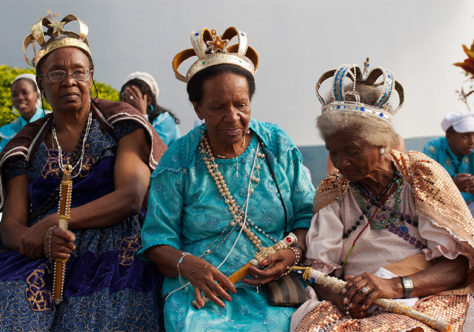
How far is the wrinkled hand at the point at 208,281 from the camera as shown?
2430mm

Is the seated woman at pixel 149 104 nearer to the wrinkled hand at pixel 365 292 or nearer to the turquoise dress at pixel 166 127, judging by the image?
the turquoise dress at pixel 166 127

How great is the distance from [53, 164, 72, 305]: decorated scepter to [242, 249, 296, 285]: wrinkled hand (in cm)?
99

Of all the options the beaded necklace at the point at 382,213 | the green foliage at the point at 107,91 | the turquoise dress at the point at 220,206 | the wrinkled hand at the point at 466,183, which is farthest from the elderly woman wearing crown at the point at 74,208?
the green foliage at the point at 107,91

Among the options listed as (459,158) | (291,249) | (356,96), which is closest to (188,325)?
(291,249)

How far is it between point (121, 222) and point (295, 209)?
107 cm

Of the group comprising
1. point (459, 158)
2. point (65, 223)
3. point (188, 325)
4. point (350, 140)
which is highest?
point (350, 140)

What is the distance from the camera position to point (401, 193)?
102 inches

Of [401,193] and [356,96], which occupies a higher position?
[356,96]

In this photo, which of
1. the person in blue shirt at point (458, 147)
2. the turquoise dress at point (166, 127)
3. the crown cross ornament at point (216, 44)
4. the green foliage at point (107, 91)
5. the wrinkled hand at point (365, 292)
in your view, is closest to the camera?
the wrinkled hand at point (365, 292)

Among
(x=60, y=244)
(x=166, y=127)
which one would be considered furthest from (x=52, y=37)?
(x=166, y=127)

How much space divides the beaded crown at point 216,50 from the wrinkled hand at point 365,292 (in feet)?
4.21

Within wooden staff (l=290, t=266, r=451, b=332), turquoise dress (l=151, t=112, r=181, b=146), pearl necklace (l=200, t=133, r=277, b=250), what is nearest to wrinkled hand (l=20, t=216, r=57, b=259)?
pearl necklace (l=200, t=133, r=277, b=250)

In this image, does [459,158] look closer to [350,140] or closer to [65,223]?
[350,140]

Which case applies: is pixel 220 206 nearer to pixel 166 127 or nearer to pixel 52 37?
pixel 52 37
